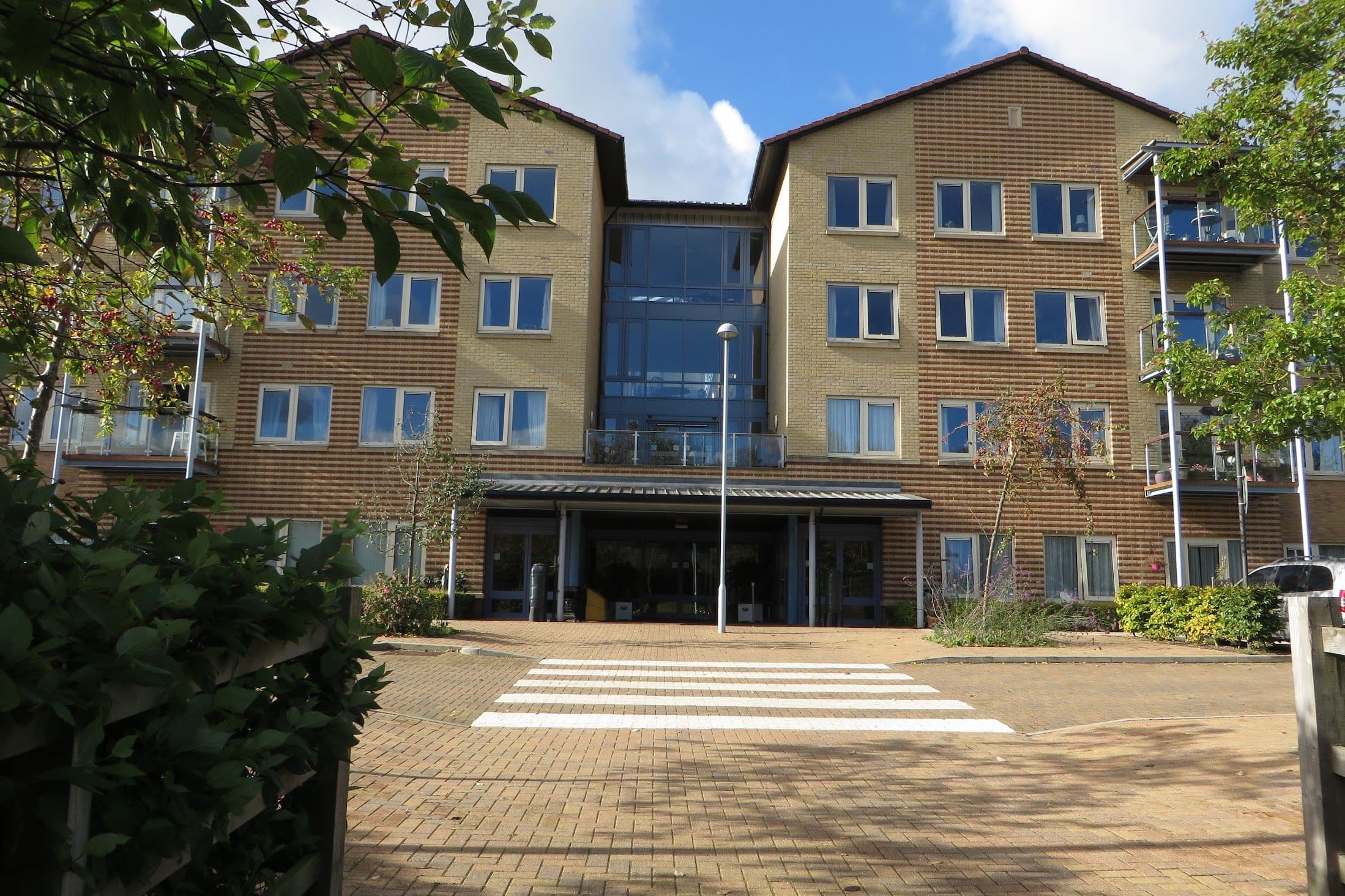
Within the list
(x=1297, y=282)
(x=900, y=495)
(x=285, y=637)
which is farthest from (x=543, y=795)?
(x=900, y=495)

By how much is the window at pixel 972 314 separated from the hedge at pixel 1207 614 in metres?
8.14

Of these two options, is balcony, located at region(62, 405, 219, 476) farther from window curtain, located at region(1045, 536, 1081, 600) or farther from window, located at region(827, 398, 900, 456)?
window curtain, located at region(1045, 536, 1081, 600)

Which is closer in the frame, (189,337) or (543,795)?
(543,795)

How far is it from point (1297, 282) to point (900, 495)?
1225cm

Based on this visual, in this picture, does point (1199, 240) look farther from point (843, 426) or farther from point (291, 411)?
point (291, 411)

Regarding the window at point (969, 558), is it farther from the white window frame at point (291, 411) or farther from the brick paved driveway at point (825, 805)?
the white window frame at point (291, 411)

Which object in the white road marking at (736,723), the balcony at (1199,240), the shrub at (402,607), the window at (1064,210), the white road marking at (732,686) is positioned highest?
the window at (1064,210)

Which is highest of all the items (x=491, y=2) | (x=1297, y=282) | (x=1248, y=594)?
(x=1297, y=282)

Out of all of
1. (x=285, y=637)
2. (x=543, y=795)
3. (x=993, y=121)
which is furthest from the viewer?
(x=993, y=121)

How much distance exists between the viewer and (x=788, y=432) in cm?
2595

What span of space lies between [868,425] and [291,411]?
14.9 m

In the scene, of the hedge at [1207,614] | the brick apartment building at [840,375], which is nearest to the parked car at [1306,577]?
the hedge at [1207,614]

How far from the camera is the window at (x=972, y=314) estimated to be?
26734mm

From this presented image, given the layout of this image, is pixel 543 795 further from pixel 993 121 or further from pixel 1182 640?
pixel 993 121
